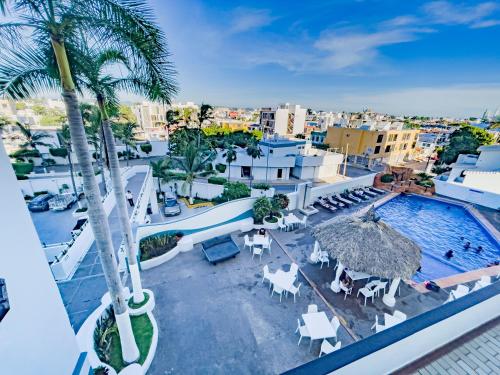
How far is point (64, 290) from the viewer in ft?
30.2

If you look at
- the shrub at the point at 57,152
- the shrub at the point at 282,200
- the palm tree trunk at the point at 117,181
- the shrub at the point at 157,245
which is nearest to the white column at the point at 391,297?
the shrub at the point at 282,200

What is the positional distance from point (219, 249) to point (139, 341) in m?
5.47

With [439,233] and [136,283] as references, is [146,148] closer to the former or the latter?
[136,283]

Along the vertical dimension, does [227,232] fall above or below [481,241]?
above

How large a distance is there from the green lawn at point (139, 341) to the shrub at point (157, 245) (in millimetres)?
3662

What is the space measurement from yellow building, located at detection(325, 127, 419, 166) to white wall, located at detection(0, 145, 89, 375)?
41.0m

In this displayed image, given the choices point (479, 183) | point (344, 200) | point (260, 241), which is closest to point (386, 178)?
point (479, 183)

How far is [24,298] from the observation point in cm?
329

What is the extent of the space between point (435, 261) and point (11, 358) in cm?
1907

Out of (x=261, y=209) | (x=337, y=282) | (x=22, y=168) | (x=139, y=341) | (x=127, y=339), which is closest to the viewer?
(x=127, y=339)

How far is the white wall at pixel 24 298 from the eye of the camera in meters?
3.04

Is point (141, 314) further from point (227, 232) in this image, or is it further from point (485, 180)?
point (485, 180)

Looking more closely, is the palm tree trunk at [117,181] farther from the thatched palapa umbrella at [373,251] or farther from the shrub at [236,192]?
the shrub at [236,192]

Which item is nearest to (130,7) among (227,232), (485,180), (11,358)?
(11,358)
